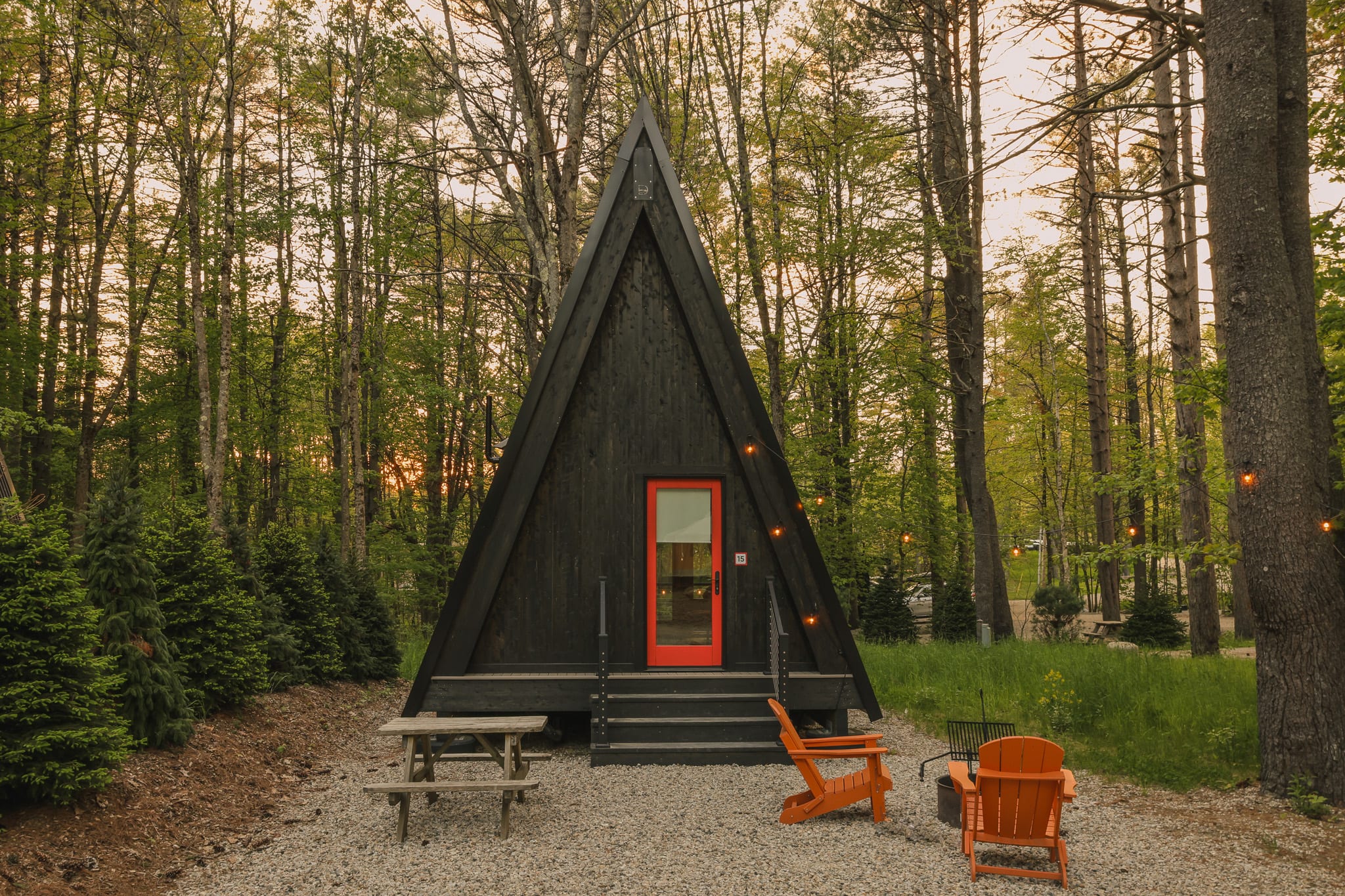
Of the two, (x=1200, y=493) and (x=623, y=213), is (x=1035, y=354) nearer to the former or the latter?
(x=1200, y=493)

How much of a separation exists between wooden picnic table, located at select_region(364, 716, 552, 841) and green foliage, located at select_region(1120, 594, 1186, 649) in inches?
525

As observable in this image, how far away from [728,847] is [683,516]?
386cm

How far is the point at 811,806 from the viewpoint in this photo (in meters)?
5.57

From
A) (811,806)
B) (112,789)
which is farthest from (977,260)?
(112,789)

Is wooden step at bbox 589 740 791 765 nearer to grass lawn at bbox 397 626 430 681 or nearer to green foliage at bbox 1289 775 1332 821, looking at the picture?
grass lawn at bbox 397 626 430 681

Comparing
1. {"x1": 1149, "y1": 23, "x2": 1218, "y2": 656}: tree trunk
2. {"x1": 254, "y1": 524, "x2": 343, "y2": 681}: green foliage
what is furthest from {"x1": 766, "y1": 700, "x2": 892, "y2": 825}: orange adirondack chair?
{"x1": 1149, "y1": 23, "x2": 1218, "y2": 656}: tree trunk

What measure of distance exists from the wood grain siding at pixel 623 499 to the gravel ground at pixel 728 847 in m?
1.91

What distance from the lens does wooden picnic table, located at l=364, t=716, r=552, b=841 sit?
5.35 meters

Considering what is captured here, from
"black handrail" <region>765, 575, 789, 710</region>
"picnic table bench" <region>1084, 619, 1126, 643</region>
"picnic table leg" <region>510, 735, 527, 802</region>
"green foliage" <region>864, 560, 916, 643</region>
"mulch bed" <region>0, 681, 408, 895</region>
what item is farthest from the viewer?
"green foliage" <region>864, 560, 916, 643</region>

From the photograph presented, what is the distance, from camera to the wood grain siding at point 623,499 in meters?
8.32

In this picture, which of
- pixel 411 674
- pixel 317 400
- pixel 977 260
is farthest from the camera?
pixel 317 400

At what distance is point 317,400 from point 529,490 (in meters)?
15.4

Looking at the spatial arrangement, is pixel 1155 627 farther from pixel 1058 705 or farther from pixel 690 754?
pixel 690 754

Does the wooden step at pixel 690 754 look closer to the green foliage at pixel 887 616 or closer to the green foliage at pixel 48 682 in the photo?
the green foliage at pixel 48 682
